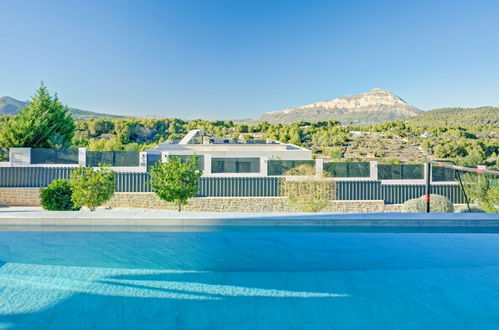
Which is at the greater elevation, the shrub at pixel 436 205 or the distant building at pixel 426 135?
the distant building at pixel 426 135

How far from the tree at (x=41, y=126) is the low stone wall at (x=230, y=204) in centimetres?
751

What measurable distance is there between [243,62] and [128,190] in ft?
94.5

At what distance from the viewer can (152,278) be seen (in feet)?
13.1

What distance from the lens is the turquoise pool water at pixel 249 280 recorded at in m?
3.19

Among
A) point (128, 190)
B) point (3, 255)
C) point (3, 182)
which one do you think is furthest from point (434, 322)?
point (3, 182)

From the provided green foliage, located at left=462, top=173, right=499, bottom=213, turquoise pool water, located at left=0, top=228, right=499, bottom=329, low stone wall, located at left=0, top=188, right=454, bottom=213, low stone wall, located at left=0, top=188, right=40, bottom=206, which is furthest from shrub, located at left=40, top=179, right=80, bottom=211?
green foliage, located at left=462, top=173, right=499, bottom=213

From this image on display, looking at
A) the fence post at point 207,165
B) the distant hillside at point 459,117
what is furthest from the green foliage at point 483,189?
the distant hillside at point 459,117

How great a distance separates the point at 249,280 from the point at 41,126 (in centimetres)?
1669

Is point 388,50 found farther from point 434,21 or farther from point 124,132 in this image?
point 124,132

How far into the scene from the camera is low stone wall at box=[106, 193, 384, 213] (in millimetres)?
12227

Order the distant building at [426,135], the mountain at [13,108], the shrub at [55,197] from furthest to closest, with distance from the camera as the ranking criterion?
1. the mountain at [13,108]
2. the distant building at [426,135]
3. the shrub at [55,197]

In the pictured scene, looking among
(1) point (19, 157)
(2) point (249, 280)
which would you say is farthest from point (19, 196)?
(2) point (249, 280)

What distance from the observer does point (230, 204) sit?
41.2 feet

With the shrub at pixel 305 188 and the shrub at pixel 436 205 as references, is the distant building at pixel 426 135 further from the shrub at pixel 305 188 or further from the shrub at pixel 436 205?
the shrub at pixel 436 205
